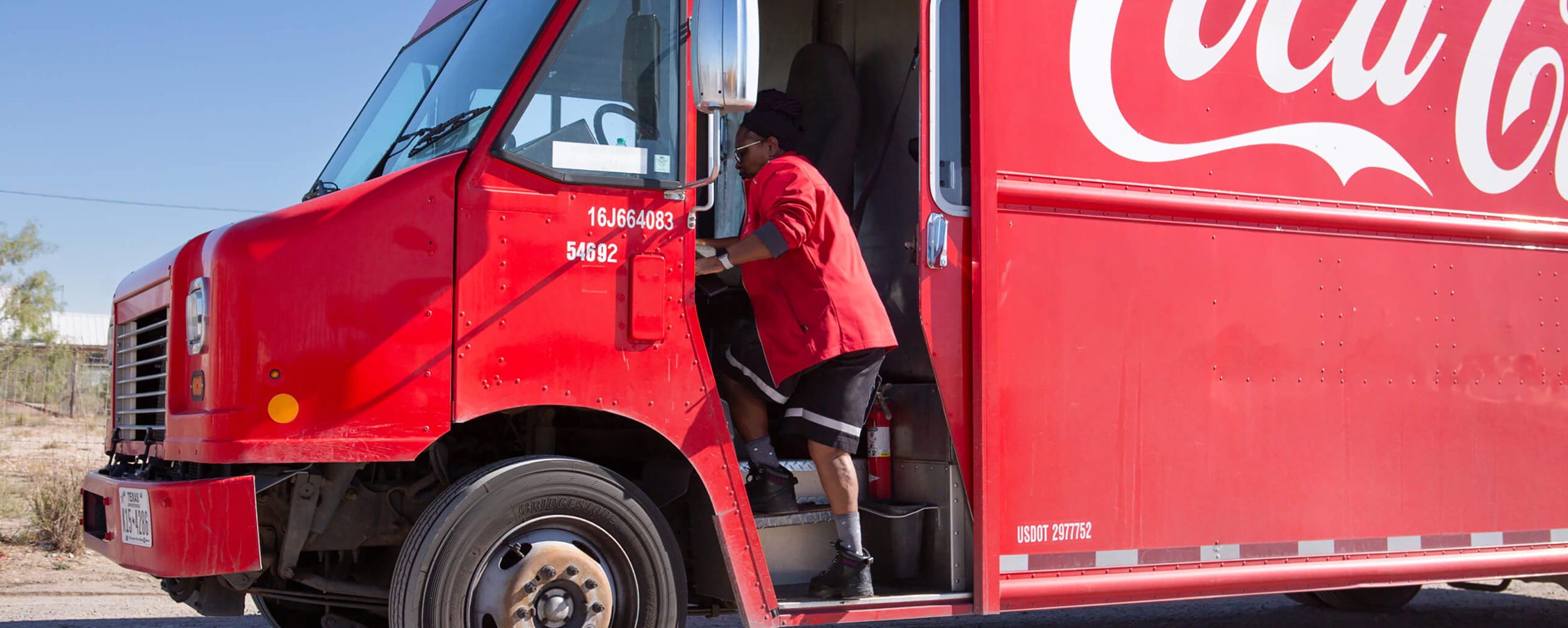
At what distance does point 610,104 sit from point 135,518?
6.18 ft

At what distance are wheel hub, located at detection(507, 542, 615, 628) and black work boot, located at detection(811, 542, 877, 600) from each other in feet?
2.60

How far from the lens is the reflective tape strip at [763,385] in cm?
421

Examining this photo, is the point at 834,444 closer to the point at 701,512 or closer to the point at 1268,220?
the point at 701,512

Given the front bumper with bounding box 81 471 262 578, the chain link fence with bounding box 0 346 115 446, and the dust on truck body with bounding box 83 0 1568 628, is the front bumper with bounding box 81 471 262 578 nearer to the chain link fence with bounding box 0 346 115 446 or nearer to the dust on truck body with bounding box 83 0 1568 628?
the dust on truck body with bounding box 83 0 1568 628

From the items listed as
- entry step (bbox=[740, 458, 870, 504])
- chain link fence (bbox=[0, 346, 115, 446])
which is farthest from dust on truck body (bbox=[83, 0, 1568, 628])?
chain link fence (bbox=[0, 346, 115, 446])

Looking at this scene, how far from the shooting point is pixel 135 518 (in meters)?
3.50

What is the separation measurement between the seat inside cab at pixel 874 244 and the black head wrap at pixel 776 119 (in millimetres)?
470

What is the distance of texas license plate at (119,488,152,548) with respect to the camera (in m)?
3.42

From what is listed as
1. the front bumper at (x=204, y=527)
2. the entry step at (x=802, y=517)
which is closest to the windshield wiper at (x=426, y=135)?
the front bumper at (x=204, y=527)

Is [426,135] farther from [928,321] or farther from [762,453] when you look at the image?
[928,321]

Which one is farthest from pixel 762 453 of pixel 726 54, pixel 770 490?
pixel 726 54

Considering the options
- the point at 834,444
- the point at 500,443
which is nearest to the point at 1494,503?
the point at 834,444

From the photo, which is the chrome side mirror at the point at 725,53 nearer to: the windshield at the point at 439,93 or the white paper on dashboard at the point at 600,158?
the white paper on dashboard at the point at 600,158

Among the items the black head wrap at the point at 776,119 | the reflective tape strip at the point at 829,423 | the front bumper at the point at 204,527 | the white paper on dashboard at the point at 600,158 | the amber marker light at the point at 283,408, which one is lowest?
the front bumper at the point at 204,527
